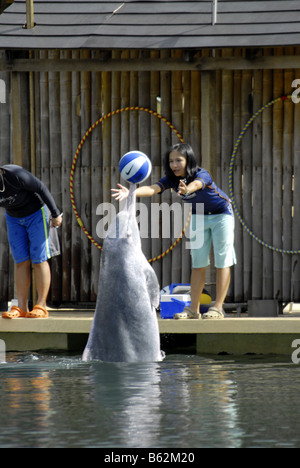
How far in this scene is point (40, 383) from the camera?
8062 millimetres

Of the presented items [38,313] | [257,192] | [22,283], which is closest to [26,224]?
[22,283]

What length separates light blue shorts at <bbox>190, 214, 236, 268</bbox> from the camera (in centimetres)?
959

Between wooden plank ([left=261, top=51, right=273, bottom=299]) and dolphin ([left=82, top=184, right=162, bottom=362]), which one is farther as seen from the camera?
wooden plank ([left=261, top=51, right=273, bottom=299])

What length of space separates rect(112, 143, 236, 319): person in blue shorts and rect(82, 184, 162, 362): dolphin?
0.79 m

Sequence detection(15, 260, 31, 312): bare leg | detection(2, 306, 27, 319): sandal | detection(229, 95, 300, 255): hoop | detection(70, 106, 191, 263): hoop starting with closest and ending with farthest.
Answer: detection(2, 306, 27, 319): sandal, detection(15, 260, 31, 312): bare leg, detection(229, 95, 300, 255): hoop, detection(70, 106, 191, 263): hoop

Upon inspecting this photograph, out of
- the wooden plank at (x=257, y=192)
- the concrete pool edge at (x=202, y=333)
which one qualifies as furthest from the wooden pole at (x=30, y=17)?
the concrete pool edge at (x=202, y=333)

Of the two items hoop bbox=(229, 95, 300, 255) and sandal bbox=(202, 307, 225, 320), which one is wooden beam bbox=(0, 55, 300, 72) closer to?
hoop bbox=(229, 95, 300, 255)

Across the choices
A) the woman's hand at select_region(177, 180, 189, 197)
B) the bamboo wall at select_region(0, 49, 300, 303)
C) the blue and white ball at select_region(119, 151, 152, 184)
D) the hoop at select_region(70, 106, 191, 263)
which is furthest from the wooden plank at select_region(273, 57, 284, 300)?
the blue and white ball at select_region(119, 151, 152, 184)

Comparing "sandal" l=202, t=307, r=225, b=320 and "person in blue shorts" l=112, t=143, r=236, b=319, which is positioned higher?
"person in blue shorts" l=112, t=143, r=236, b=319

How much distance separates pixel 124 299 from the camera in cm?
866

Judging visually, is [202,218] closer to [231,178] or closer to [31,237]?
[31,237]

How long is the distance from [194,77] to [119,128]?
103cm

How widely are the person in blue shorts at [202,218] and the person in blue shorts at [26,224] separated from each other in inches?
47.2

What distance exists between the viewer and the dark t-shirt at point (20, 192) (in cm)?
964
